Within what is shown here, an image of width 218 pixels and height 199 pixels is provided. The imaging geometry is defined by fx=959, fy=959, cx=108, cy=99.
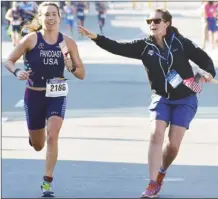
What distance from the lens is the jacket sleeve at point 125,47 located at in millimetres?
9211

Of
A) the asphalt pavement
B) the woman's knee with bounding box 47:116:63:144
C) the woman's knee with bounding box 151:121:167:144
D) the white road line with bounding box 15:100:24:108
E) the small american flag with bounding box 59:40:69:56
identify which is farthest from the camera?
the white road line with bounding box 15:100:24:108

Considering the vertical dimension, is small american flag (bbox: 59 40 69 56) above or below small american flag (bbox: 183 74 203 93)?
above

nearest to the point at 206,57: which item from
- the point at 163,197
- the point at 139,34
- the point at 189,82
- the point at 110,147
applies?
the point at 189,82

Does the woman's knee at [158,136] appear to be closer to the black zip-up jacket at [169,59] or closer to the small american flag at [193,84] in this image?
the black zip-up jacket at [169,59]

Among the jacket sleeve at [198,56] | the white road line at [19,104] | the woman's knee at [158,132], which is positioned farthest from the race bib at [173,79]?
the white road line at [19,104]

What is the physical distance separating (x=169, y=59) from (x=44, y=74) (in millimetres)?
1236

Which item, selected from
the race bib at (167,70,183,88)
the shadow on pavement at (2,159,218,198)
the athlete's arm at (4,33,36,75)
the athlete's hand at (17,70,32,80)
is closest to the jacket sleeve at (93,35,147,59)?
the race bib at (167,70,183,88)

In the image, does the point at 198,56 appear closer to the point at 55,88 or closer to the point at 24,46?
the point at 55,88

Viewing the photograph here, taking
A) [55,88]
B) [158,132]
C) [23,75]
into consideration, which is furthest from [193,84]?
[23,75]

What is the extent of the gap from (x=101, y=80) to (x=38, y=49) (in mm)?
12690

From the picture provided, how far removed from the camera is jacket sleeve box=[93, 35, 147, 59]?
921 centimetres

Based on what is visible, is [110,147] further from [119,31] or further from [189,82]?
[119,31]

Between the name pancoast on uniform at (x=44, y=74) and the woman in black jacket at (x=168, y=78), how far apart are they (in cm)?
72

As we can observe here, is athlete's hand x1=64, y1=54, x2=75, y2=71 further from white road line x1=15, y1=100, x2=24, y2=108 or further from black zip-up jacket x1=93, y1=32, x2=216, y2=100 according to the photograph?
white road line x1=15, y1=100, x2=24, y2=108
